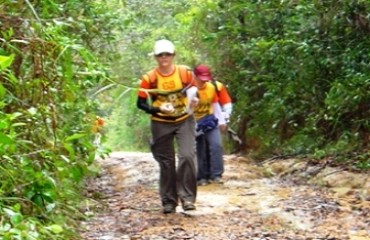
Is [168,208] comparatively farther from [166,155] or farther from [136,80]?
[136,80]

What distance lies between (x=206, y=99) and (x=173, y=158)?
7.39 ft

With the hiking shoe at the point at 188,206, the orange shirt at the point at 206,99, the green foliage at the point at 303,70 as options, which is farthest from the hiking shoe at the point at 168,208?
the green foliage at the point at 303,70

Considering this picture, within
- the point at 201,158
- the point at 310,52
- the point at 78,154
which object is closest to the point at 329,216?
the point at 78,154

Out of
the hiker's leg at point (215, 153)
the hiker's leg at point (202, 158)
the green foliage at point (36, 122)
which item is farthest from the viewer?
the hiker's leg at point (202, 158)

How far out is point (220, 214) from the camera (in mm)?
6855

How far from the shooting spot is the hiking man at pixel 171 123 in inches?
259

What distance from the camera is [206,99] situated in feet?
29.5

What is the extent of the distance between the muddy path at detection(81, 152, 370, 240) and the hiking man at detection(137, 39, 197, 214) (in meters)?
0.23

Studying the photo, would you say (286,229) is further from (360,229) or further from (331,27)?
(331,27)

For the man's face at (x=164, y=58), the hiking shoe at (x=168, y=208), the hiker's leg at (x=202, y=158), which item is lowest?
the hiking shoe at (x=168, y=208)

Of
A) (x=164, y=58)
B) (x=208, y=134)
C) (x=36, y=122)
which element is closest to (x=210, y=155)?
(x=208, y=134)

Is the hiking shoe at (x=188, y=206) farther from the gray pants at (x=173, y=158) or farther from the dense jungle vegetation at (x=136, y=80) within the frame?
the dense jungle vegetation at (x=136, y=80)

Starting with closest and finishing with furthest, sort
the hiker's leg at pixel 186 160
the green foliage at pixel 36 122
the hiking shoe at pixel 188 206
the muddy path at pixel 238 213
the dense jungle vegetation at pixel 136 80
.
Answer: the green foliage at pixel 36 122
the dense jungle vegetation at pixel 136 80
the muddy path at pixel 238 213
the hiker's leg at pixel 186 160
the hiking shoe at pixel 188 206

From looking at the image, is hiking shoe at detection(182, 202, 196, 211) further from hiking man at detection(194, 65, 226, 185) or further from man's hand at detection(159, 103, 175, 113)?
hiking man at detection(194, 65, 226, 185)
